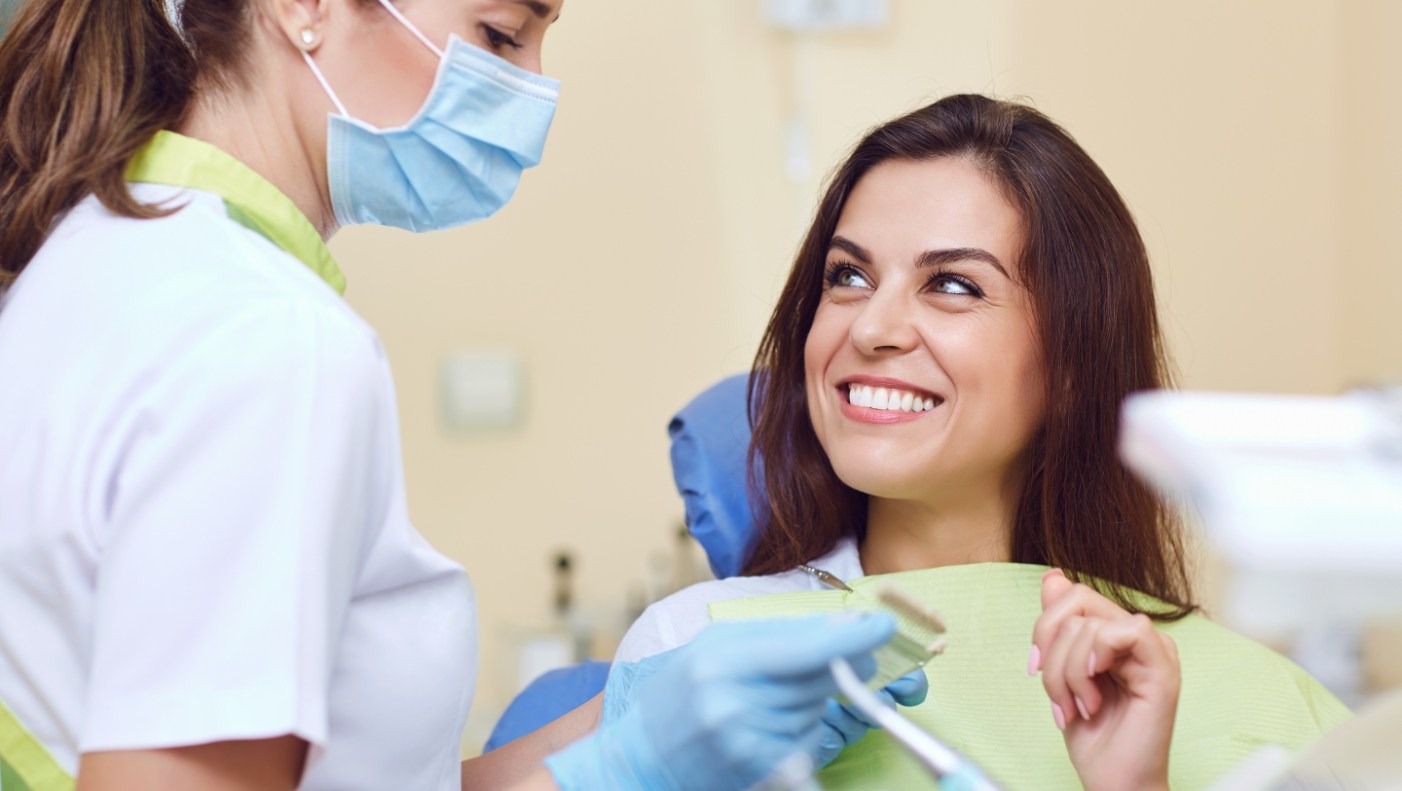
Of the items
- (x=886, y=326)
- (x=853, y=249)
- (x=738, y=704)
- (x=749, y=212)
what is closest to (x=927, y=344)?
(x=886, y=326)

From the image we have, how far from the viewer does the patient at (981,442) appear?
1350 millimetres

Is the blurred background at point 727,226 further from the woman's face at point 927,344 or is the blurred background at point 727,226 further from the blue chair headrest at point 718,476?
the woman's face at point 927,344

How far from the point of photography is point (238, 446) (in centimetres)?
82

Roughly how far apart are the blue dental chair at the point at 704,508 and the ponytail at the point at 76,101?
3.09ft

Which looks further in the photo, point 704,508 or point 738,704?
point 704,508

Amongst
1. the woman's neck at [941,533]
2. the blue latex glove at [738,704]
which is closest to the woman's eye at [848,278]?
the woman's neck at [941,533]

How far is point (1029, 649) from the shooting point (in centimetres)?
141

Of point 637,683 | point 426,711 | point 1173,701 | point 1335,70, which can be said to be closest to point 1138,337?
point 1173,701

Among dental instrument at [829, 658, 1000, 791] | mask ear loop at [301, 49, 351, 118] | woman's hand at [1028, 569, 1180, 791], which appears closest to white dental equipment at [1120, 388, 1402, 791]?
dental instrument at [829, 658, 1000, 791]

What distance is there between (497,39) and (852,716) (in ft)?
2.20

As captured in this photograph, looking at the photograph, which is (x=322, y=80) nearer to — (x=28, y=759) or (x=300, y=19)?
(x=300, y=19)

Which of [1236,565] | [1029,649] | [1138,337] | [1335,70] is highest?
[1335,70]

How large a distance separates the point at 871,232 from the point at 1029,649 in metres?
0.49

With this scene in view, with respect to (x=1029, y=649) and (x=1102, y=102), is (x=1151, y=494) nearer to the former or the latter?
(x=1029, y=649)
